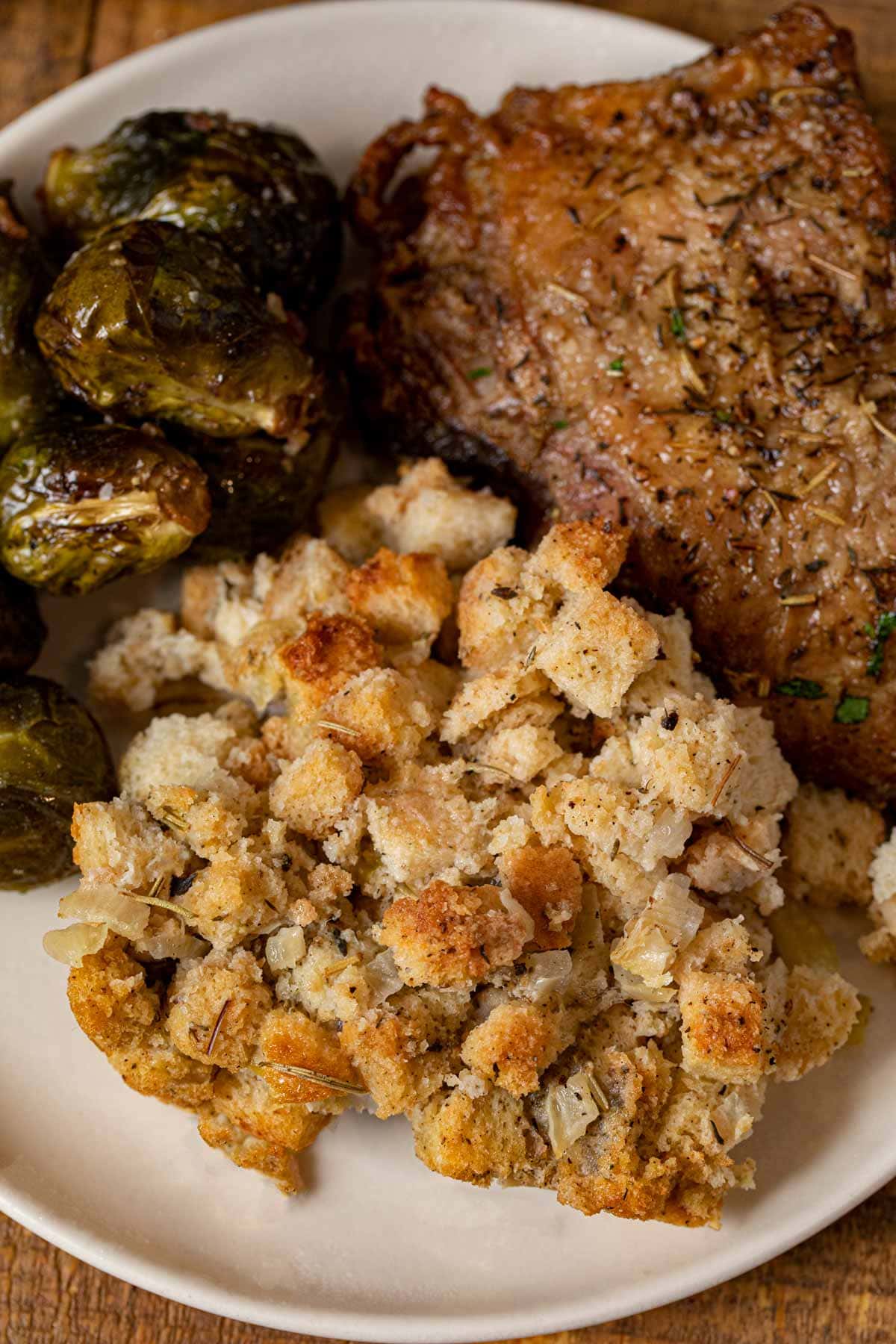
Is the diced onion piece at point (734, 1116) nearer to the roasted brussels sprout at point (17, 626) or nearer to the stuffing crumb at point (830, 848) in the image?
the stuffing crumb at point (830, 848)

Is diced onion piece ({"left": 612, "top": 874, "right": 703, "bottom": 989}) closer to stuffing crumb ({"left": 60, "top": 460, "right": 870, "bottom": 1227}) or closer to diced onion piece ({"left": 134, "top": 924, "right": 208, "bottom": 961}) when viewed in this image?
stuffing crumb ({"left": 60, "top": 460, "right": 870, "bottom": 1227})

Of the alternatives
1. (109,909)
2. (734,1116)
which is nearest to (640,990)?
(734,1116)

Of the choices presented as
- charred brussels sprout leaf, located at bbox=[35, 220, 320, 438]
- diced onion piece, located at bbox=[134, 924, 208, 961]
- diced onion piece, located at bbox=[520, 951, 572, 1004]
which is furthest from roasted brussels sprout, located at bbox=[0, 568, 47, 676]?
diced onion piece, located at bbox=[520, 951, 572, 1004]

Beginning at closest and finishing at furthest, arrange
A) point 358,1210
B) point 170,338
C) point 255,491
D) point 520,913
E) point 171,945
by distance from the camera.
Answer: point 520,913, point 171,945, point 170,338, point 358,1210, point 255,491

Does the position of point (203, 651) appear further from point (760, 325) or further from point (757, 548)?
point (760, 325)

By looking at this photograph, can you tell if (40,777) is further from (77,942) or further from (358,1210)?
(358,1210)
